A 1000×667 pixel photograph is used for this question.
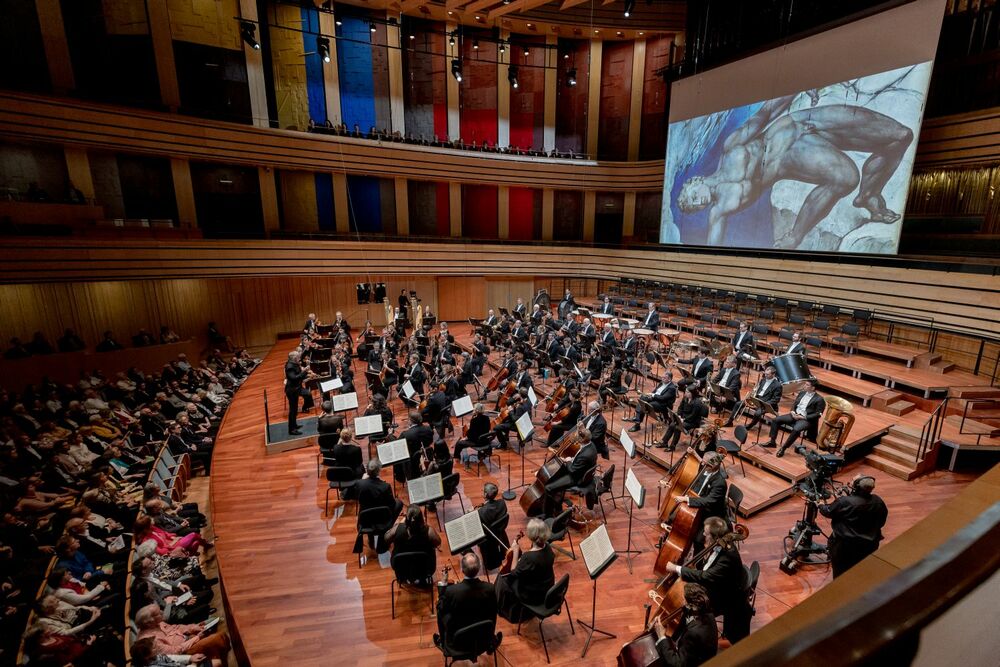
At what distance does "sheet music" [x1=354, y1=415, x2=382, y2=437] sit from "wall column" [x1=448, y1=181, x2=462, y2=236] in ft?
51.6

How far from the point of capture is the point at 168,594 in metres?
5.67

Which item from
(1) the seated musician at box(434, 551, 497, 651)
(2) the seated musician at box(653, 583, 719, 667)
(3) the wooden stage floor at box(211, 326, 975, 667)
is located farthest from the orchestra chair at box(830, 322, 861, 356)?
(1) the seated musician at box(434, 551, 497, 651)

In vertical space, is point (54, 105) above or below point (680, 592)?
above

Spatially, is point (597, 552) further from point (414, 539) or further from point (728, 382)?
point (728, 382)

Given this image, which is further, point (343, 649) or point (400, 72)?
point (400, 72)

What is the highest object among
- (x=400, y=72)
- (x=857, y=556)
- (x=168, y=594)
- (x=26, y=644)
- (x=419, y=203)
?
(x=400, y=72)

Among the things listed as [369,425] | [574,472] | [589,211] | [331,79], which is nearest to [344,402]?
[369,425]

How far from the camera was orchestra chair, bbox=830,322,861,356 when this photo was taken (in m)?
11.5

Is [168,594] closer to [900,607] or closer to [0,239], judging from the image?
[900,607]

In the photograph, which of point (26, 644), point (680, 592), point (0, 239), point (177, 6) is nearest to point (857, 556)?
point (680, 592)

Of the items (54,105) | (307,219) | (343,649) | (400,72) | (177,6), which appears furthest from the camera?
(400,72)

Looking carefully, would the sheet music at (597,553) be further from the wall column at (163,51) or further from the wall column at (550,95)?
the wall column at (550,95)

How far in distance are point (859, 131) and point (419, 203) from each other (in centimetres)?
1599

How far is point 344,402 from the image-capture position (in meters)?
8.30
